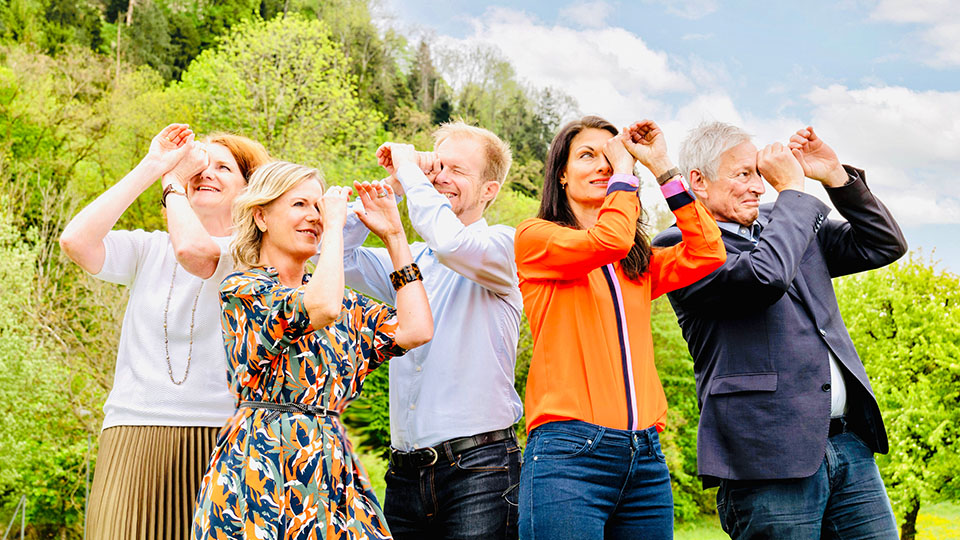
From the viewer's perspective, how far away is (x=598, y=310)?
2.76 meters

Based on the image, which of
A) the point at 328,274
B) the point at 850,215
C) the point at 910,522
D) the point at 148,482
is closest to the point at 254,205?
the point at 328,274

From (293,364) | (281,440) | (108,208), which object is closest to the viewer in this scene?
(281,440)

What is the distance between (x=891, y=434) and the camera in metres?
19.5

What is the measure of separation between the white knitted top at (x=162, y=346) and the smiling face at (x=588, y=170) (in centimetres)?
129

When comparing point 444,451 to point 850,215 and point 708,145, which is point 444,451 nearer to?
point 708,145

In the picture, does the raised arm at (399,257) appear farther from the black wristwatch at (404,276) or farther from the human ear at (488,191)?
the human ear at (488,191)

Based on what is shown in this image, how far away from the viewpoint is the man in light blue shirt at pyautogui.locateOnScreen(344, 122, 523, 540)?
9.51ft

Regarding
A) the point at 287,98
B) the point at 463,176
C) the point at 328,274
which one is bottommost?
the point at 328,274

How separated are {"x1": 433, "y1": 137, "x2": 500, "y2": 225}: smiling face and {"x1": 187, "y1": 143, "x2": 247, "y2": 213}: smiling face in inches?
31.5

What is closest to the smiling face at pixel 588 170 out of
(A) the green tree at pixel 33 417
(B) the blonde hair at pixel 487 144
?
(B) the blonde hair at pixel 487 144

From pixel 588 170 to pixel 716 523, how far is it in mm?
30581

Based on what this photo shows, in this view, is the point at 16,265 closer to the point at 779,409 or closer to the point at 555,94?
Result: the point at 779,409

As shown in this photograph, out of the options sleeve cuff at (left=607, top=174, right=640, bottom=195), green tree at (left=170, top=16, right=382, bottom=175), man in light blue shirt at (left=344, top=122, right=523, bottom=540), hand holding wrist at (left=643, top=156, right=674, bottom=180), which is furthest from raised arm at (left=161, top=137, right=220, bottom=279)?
green tree at (left=170, top=16, right=382, bottom=175)

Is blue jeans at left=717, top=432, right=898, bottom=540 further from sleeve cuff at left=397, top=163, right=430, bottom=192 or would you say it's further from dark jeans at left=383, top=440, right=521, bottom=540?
sleeve cuff at left=397, top=163, right=430, bottom=192
